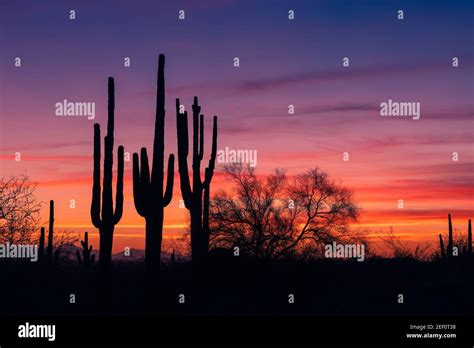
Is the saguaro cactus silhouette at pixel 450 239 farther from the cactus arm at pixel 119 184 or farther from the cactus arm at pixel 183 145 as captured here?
the cactus arm at pixel 119 184

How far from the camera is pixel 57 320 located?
561 inches

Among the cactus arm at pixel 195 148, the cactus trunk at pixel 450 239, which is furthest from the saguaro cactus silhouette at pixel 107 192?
the cactus trunk at pixel 450 239

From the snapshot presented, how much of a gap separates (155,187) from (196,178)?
379 cm

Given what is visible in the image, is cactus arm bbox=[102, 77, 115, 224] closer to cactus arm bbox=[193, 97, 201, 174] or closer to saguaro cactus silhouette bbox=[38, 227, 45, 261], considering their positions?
cactus arm bbox=[193, 97, 201, 174]

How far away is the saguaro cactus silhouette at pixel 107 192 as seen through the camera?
22.0 metres

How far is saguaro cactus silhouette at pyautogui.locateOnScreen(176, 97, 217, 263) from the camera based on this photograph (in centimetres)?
2366

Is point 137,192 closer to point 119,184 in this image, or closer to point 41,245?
point 119,184

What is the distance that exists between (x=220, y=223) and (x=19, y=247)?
28.5 feet

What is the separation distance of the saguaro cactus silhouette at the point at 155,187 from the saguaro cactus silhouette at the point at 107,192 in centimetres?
74

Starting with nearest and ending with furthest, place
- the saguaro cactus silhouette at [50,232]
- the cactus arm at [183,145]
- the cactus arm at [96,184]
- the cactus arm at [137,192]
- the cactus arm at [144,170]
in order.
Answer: the cactus arm at [144,170], the cactus arm at [137,192], the cactus arm at [96,184], the cactus arm at [183,145], the saguaro cactus silhouette at [50,232]

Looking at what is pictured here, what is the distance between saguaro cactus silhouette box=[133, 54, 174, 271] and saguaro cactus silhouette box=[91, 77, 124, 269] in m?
0.74

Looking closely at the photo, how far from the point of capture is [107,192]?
72.2 feet

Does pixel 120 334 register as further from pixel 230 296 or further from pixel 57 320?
pixel 230 296


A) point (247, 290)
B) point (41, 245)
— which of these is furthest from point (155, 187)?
point (41, 245)
